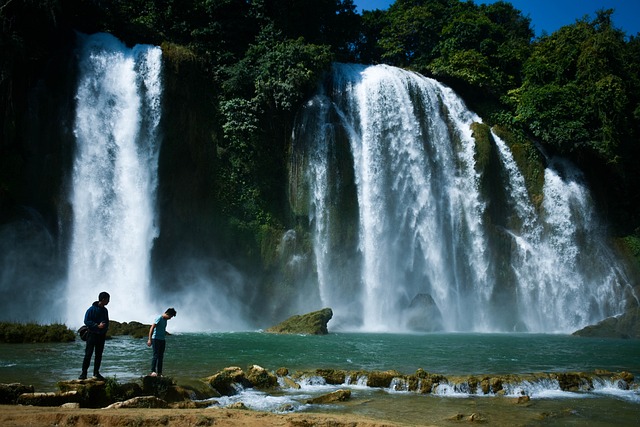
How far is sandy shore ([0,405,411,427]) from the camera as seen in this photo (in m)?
6.66

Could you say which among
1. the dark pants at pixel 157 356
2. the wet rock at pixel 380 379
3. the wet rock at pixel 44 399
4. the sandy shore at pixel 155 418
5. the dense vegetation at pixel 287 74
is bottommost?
the sandy shore at pixel 155 418

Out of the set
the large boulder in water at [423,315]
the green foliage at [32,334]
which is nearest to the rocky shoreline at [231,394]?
the green foliage at [32,334]

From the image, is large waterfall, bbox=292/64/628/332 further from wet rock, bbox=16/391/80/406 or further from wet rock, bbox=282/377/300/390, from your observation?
wet rock, bbox=16/391/80/406

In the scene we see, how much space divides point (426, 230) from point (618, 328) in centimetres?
948

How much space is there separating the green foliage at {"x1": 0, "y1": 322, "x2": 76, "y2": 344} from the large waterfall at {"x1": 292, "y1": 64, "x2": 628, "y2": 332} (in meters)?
12.6

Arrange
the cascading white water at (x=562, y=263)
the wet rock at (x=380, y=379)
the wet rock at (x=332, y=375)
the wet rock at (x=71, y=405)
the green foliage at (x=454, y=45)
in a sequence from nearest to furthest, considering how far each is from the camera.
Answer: the wet rock at (x=71, y=405)
the wet rock at (x=380, y=379)
the wet rock at (x=332, y=375)
the cascading white water at (x=562, y=263)
the green foliage at (x=454, y=45)

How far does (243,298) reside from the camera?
27.8 meters

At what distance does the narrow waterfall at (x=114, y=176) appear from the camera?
2436 centimetres

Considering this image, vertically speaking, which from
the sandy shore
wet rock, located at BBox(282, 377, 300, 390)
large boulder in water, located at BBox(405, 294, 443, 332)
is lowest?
the sandy shore

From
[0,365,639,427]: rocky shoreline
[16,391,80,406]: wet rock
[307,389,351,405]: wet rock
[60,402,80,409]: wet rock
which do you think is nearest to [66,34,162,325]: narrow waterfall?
[0,365,639,427]: rocky shoreline

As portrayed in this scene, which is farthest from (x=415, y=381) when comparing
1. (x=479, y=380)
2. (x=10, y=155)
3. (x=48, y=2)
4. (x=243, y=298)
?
(x=48, y=2)

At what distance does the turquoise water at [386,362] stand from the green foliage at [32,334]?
40.4 inches

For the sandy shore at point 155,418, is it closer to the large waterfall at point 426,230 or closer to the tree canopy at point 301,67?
the tree canopy at point 301,67

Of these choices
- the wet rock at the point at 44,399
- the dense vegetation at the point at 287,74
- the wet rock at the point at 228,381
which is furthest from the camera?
the dense vegetation at the point at 287,74
